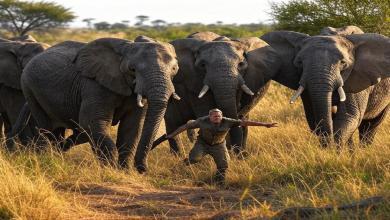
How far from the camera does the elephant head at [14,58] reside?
12.1 metres

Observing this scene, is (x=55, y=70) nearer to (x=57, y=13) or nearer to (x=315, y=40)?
(x=315, y=40)

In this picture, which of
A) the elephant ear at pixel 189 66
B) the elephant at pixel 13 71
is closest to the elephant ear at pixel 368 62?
the elephant ear at pixel 189 66

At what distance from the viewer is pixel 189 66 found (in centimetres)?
1009

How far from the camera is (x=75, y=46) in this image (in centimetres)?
1070

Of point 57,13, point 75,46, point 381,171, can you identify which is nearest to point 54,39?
point 57,13

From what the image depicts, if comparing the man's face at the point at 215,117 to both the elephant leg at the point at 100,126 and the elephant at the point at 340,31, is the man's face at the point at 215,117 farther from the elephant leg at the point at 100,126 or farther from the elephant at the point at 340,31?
the elephant at the point at 340,31

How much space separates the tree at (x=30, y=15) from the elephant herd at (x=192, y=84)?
2749cm

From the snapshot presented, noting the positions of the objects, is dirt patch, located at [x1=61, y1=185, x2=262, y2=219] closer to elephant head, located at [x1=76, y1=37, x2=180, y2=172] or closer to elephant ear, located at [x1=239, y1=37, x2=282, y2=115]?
elephant head, located at [x1=76, y1=37, x2=180, y2=172]

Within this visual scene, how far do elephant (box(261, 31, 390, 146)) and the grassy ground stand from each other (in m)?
0.37

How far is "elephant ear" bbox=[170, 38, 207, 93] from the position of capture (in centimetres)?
1002

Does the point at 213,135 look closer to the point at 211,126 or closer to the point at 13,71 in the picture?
the point at 211,126

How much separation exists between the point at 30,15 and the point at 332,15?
79.4 feet

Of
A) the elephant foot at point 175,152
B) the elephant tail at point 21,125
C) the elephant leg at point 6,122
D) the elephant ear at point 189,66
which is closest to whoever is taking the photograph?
the elephant ear at point 189,66

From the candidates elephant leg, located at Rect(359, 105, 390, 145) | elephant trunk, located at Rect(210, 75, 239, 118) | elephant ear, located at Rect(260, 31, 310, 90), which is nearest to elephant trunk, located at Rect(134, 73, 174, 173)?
elephant trunk, located at Rect(210, 75, 239, 118)
